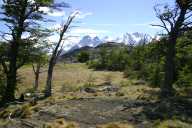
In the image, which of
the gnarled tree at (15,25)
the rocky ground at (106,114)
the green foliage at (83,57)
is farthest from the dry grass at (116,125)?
the green foliage at (83,57)

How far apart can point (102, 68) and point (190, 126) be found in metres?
87.4

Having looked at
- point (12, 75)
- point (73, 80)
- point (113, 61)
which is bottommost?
point (73, 80)

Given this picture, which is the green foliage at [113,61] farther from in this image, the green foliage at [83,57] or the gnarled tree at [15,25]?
the gnarled tree at [15,25]

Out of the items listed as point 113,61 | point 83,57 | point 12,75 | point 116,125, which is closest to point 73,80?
point 113,61

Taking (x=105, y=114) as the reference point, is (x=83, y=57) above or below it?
above

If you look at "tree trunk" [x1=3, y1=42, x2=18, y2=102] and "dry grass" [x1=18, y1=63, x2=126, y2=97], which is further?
"dry grass" [x1=18, y1=63, x2=126, y2=97]

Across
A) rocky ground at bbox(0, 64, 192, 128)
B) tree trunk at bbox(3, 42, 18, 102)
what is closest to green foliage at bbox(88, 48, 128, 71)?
tree trunk at bbox(3, 42, 18, 102)

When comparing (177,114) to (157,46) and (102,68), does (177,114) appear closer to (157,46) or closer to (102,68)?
(157,46)

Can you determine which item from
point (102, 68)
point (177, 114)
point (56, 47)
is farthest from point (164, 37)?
point (102, 68)

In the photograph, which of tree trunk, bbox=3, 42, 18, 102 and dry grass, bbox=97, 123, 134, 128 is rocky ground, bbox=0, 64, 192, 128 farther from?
tree trunk, bbox=3, 42, 18, 102

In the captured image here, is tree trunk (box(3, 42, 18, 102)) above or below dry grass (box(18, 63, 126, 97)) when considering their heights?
above

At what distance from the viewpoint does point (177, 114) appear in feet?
75.8

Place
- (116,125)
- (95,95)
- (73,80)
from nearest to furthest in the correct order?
Result: (116,125) → (95,95) → (73,80)

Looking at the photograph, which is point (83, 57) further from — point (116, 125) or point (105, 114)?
point (116, 125)
